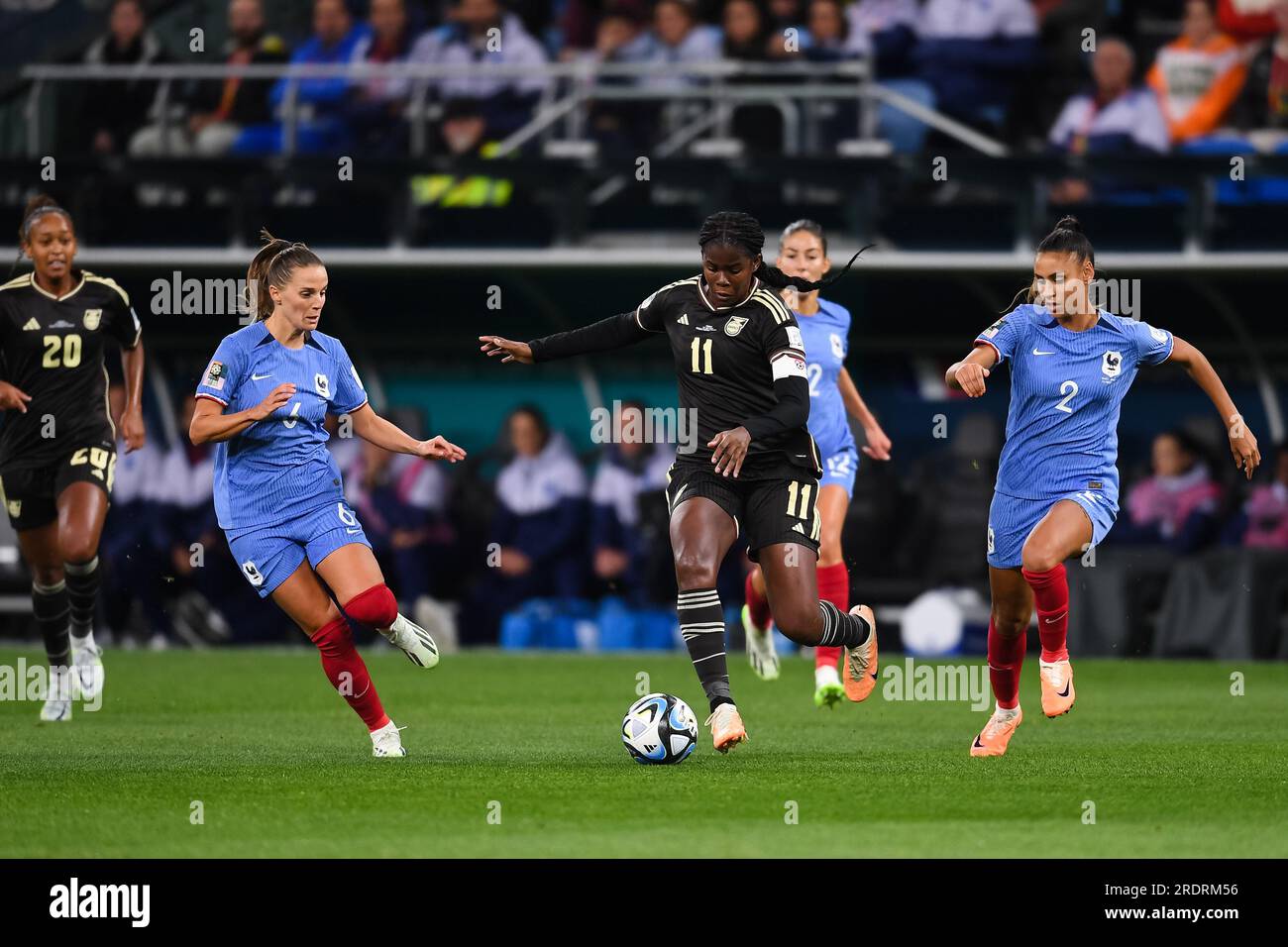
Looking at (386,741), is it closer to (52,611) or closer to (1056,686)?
(1056,686)

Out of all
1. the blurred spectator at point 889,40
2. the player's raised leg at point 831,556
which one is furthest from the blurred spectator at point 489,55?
the player's raised leg at point 831,556

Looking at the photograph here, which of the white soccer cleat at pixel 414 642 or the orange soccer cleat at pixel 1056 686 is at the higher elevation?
the white soccer cleat at pixel 414 642

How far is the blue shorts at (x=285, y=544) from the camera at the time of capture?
8.53 m

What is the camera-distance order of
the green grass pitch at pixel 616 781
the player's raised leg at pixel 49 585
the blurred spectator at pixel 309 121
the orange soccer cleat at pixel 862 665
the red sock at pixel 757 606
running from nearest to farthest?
the green grass pitch at pixel 616 781
the orange soccer cleat at pixel 862 665
the player's raised leg at pixel 49 585
the red sock at pixel 757 606
the blurred spectator at pixel 309 121

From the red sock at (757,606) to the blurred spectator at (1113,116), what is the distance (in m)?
6.93

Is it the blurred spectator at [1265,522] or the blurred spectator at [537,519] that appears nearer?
the blurred spectator at [1265,522]

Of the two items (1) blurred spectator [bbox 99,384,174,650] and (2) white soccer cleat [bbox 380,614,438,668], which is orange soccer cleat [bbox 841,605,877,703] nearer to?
(2) white soccer cleat [bbox 380,614,438,668]

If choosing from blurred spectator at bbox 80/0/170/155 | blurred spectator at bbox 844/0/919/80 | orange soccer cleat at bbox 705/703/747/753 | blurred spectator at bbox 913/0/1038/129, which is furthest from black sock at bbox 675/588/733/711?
blurred spectator at bbox 80/0/170/155

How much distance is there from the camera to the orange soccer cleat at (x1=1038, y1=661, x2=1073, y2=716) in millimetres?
8797

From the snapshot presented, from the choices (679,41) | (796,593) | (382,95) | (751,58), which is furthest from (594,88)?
(796,593)

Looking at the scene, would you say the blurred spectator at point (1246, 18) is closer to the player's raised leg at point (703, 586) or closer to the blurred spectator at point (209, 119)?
the blurred spectator at point (209, 119)

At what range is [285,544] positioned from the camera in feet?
28.1

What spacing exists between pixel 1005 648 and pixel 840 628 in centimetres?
71
